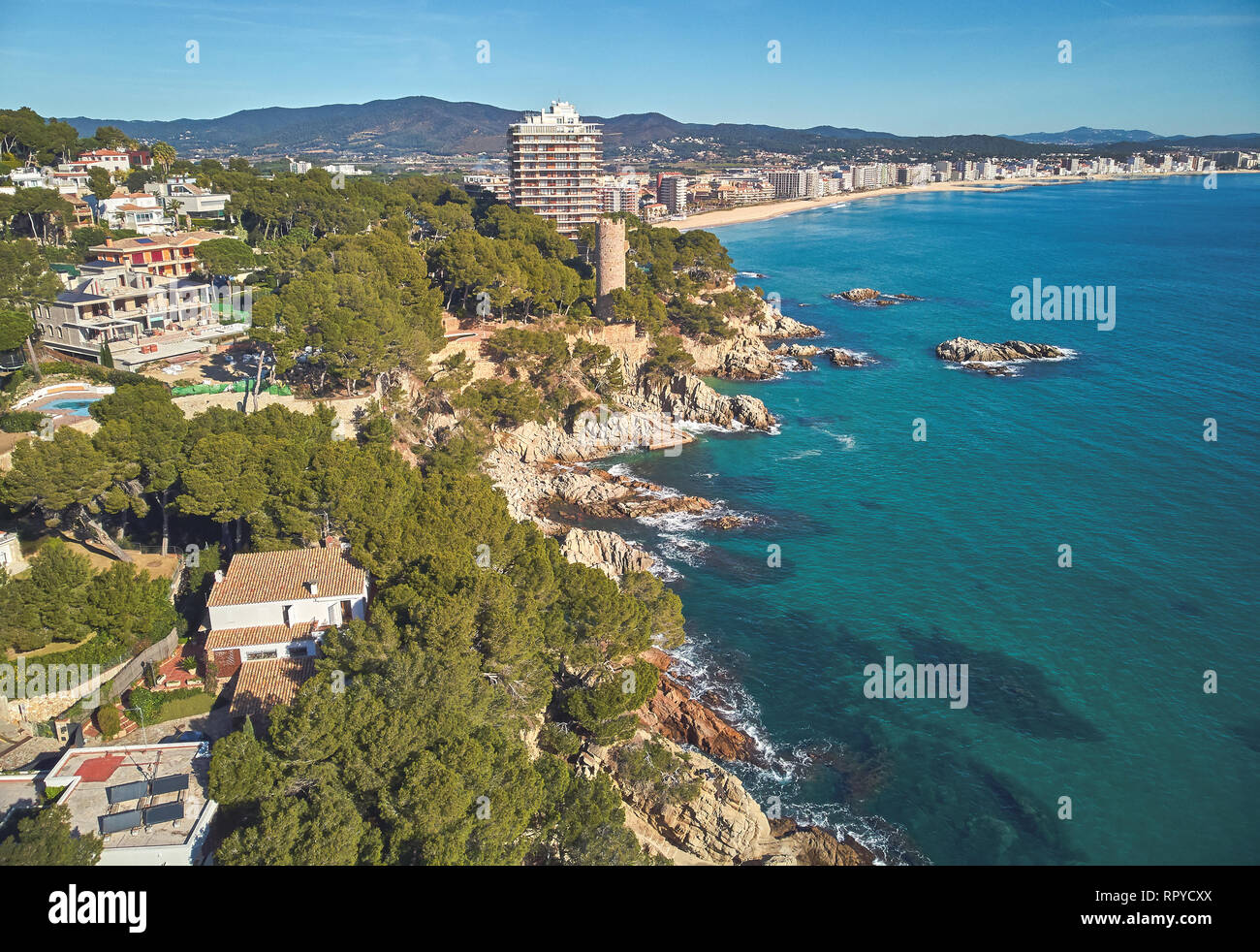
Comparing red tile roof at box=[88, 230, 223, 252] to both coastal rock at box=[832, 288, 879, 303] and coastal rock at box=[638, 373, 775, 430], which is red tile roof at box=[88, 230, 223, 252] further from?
coastal rock at box=[832, 288, 879, 303]

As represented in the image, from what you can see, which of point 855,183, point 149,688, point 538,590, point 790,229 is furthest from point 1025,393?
point 855,183

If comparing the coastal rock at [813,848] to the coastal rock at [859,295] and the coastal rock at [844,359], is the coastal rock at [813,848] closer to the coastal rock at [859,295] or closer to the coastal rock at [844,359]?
the coastal rock at [844,359]

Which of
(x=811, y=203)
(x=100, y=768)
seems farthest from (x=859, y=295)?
(x=811, y=203)

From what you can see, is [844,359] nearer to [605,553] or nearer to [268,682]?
[605,553]

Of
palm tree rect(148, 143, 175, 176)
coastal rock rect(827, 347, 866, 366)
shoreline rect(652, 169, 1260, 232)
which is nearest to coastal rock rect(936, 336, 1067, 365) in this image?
coastal rock rect(827, 347, 866, 366)

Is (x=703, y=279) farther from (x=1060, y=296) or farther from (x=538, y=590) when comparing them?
(x=538, y=590)
